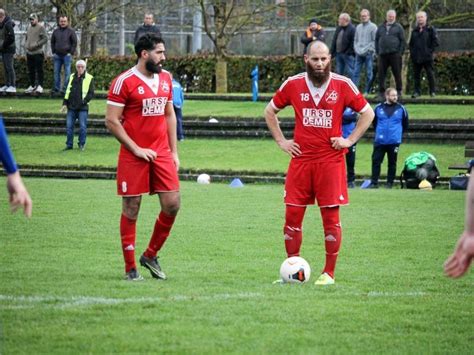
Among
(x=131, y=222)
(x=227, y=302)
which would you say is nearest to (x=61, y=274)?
(x=131, y=222)

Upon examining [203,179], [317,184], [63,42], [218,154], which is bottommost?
[203,179]

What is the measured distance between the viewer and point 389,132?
23734 millimetres

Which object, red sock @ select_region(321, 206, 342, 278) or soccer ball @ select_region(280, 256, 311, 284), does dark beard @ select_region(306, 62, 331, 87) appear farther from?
soccer ball @ select_region(280, 256, 311, 284)

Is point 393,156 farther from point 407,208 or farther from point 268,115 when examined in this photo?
point 268,115

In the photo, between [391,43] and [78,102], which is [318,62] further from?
[391,43]

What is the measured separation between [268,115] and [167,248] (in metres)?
3.02

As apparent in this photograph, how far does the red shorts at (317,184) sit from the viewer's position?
10.7 m

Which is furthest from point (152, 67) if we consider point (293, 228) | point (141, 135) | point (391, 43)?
point (391, 43)

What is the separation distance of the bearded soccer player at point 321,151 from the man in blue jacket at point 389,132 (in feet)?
42.3

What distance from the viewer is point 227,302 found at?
937 cm

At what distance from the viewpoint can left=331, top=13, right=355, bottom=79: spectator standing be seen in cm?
3114

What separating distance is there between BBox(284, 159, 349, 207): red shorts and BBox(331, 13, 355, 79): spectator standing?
20688mm

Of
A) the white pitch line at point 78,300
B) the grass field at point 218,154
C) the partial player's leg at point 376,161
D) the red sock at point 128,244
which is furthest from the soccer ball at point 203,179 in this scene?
the white pitch line at point 78,300

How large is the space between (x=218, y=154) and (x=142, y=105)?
17.4 meters
